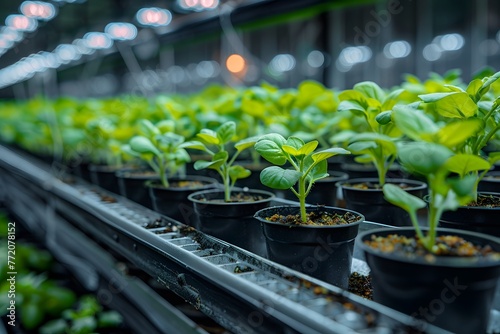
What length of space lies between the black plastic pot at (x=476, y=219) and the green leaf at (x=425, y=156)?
0.82ft

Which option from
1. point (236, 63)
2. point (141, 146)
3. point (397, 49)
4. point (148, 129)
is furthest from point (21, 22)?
point (397, 49)

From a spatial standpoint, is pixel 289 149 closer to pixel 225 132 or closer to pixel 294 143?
pixel 294 143

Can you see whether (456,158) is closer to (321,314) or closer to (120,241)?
(321,314)

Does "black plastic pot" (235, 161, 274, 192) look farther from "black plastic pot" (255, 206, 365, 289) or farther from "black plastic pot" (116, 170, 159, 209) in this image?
"black plastic pot" (255, 206, 365, 289)

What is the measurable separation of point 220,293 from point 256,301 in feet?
0.40

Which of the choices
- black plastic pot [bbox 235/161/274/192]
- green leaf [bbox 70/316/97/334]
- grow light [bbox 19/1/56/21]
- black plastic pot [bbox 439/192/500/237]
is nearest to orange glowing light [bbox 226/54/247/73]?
grow light [bbox 19/1/56/21]

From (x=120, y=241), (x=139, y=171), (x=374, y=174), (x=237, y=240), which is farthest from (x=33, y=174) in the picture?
(x=374, y=174)

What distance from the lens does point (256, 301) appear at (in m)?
0.63

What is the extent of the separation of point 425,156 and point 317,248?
28cm

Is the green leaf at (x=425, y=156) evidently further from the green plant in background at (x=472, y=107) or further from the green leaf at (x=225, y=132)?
the green leaf at (x=225, y=132)

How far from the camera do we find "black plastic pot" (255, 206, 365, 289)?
74 cm

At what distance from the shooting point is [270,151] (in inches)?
30.7

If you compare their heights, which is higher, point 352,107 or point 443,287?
point 352,107

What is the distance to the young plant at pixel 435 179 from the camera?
0.53 metres
